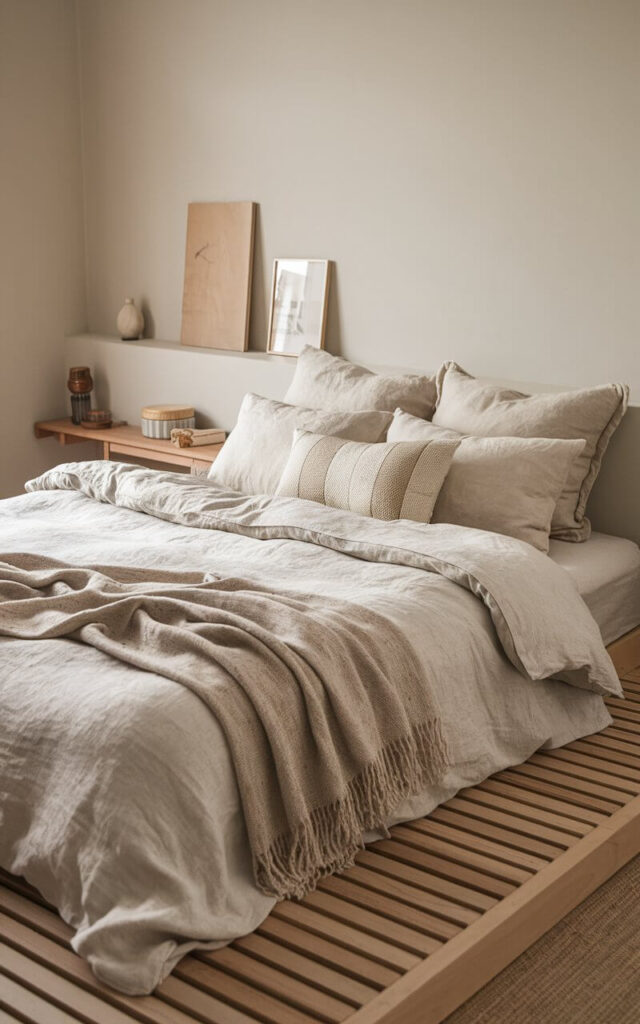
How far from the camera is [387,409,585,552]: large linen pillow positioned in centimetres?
338

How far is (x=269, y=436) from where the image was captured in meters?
3.95

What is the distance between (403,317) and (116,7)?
2123mm

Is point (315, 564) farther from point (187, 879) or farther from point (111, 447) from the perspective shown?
point (111, 447)

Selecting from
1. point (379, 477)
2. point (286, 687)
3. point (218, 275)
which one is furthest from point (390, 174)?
point (286, 687)

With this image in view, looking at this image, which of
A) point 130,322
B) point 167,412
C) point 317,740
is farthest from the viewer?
point 130,322

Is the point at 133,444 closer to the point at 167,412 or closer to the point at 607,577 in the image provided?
the point at 167,412

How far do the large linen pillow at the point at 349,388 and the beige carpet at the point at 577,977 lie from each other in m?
1.90

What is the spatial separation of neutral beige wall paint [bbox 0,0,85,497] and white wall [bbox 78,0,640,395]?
0.44 ft

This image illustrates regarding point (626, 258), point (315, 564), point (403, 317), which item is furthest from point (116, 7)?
point (315, 564)

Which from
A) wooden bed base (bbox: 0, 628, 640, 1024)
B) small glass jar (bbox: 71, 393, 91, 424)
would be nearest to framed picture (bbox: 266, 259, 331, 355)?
small glass jar (bbox: 71, 393, 91, 424)

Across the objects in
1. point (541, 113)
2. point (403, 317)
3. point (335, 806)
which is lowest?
point (335, 806)

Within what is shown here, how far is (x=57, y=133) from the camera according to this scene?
17.5 ft

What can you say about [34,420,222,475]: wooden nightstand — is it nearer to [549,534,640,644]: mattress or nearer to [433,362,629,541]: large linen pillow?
[433,362,629,541]: large linen pillow

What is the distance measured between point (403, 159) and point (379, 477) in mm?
1486
